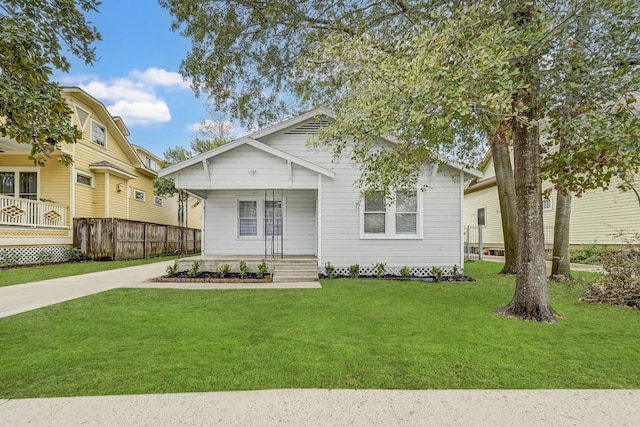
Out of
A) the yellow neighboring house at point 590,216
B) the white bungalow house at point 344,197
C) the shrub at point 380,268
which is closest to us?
the white bungalow house at point 344,197

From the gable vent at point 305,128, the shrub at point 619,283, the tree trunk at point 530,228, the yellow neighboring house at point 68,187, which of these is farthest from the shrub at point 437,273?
the yellow neighboring house at point 68,187

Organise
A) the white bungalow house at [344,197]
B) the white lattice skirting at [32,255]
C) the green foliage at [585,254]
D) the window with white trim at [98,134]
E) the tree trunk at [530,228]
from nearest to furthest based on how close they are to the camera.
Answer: the tree trunk at [530,228] → the white bungalow house at [344,197] → the white lattice skirting at [32,255] → the green foliage at [585,254] → the window with white trim at [98,134]

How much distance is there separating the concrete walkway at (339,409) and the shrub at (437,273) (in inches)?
268

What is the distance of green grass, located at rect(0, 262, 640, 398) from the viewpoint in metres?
3.21

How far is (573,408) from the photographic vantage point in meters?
2.77

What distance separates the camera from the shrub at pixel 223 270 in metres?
9.95

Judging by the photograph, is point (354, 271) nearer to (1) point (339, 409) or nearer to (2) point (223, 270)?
(2) point (223, 270)

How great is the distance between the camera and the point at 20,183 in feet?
49.4

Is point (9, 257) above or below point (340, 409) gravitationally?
above

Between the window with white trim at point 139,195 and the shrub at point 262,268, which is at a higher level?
the window with white trim at point 139,195

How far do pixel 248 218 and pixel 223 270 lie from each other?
9.15 ft

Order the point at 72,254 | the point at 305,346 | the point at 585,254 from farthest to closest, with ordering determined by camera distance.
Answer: the point at 72,254, the point at 585,254, the point at 305,346

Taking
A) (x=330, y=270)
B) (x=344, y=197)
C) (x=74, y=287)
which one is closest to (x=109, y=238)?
(x=74, y=287)

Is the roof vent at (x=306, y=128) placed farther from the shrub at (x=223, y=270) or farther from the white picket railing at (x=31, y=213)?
the white picket railing at (x=31, y=213)
